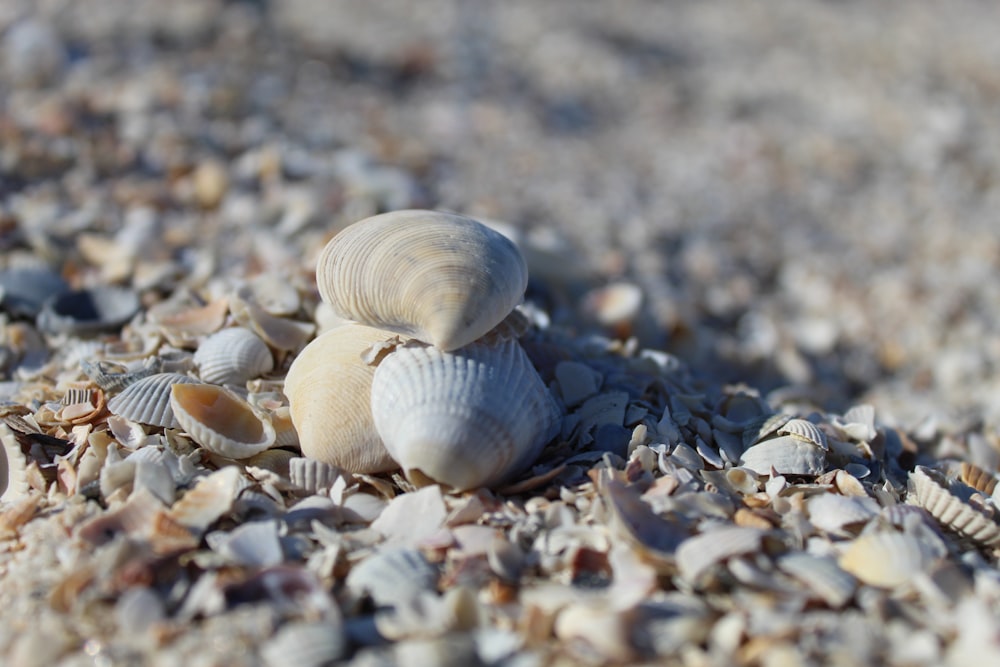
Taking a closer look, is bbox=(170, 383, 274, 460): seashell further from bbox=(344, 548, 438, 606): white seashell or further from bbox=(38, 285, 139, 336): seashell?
bbox=(38, 285, 139, 336): seashell

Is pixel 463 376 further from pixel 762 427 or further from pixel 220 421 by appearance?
pixel 762 427

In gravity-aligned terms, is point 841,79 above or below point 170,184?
above

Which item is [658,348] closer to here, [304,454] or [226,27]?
[304,454]

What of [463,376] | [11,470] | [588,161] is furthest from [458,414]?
[588,161]

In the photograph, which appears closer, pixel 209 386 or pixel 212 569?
pixel 212 569

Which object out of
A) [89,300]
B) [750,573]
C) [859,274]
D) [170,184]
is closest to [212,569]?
[750,573]

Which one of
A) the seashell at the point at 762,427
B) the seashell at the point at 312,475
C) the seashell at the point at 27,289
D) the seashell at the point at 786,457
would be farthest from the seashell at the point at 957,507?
the seashell at the point at 27,289
